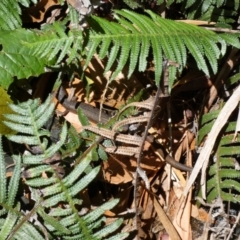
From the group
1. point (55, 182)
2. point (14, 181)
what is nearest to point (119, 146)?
point (55, 182)

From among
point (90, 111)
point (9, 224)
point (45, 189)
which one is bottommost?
point (9, 224)

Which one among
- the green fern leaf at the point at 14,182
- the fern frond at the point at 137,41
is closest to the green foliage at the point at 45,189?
the green fern leaf at the point at 14,182

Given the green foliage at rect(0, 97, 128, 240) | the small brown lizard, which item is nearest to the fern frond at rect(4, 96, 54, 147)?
the green foliage at rect(0, 97, 128, 240)

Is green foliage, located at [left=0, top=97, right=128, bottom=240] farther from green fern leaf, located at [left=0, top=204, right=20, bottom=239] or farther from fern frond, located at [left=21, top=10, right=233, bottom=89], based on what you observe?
fern frond, located at [left=21, top=10, right=233, bottom=89]

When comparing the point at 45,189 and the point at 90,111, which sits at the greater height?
the point at 90,111

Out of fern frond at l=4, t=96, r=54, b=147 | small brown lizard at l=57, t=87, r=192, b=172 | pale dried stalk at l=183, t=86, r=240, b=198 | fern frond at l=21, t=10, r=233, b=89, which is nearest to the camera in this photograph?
fern frond at l=21, t=10, r=233, b=89

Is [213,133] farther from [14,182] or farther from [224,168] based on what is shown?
[14,182]

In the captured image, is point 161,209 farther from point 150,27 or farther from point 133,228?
point 150,27

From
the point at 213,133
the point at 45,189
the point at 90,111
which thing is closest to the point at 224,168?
the point at 213,133
